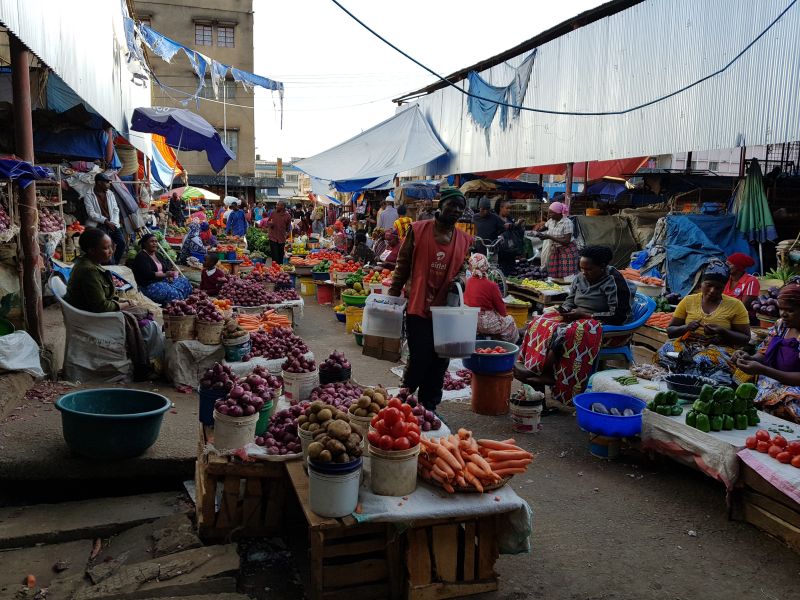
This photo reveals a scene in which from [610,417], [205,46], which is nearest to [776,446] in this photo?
[610,417]

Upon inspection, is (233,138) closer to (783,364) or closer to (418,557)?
(783,364)

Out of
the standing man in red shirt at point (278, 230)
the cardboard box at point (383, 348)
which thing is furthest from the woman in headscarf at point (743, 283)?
the standing man in red shirt at point (278, 230)

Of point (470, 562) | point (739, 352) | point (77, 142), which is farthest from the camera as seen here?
point (77, 142)

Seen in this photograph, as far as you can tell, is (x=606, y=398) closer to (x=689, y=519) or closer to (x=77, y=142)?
(x=689, y=519)

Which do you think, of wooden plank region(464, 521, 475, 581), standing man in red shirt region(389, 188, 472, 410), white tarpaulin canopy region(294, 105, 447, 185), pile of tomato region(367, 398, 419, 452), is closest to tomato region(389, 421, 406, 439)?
pile of tomato region(367, 398, 419, 452)

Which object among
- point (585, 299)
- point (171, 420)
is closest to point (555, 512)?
point (585, 299)

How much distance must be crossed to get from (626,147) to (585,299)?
22.2 ft

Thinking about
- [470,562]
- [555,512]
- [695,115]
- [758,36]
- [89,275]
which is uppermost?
[758,36]

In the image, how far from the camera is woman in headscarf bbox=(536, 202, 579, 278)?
11.4m

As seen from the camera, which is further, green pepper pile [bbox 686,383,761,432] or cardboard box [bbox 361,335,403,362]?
cardboard box [bbox 361,335,403,362]

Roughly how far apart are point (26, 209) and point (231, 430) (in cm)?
385

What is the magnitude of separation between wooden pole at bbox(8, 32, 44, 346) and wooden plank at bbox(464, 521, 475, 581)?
499 centimetres

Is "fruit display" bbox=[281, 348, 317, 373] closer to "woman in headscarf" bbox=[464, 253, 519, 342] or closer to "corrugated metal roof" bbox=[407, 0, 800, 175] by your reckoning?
"woman in headscarf" bbox=[464, 253, 519, 342]

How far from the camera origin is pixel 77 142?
1038 cm
